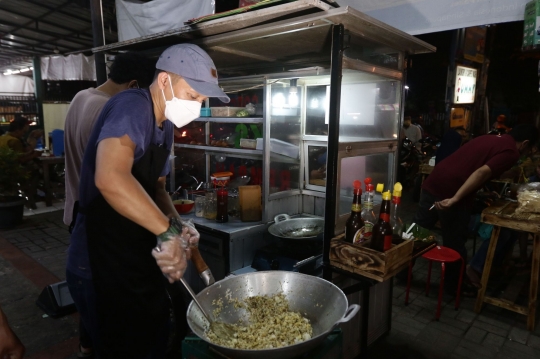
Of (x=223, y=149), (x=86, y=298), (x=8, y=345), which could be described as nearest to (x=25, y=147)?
(x=223, y=149)

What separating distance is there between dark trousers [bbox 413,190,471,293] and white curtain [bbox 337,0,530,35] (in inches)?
79.9

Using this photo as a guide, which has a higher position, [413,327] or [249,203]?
[249,203]

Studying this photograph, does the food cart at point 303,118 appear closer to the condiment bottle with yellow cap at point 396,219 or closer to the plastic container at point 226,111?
the plastic container at point 226,111

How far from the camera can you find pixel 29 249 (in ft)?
19.4

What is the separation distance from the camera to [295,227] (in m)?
3.76

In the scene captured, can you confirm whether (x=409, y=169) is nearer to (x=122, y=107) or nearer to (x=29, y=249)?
(x=29, y=249)

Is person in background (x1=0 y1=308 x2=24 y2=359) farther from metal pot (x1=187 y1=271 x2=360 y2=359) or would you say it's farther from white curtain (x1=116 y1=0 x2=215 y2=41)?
white curtain (x1=116 y1=0 x2=215 y2=41)

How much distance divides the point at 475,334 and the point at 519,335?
17.1 inches

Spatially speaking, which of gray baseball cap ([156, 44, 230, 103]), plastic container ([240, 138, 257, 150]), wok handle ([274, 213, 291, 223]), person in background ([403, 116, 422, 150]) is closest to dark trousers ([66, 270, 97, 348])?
gray baseball cap ([156, 44, 230, 103])

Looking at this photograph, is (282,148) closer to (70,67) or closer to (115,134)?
(115,134)

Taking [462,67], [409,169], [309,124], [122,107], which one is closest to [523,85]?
[462,67]

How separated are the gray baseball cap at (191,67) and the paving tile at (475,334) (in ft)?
11.4

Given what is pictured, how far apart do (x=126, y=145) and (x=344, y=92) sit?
2.05 metres

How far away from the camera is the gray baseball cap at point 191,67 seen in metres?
1.86
